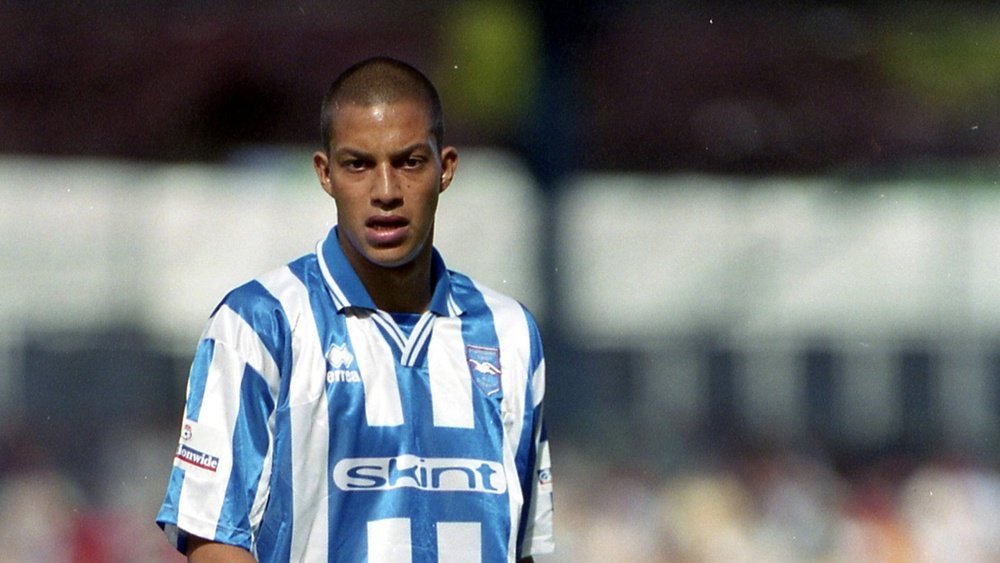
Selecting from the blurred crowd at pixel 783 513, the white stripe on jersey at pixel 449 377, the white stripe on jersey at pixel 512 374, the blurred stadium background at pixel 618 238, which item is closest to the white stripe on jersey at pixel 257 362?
the white stripe on jersey at pixel 449 377

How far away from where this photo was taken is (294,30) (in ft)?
15.3

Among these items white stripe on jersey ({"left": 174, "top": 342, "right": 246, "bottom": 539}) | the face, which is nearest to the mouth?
the face

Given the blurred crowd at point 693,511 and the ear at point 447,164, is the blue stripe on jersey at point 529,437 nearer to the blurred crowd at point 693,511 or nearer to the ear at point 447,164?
the ear at point 447,164

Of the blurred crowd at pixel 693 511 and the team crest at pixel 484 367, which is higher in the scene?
the team crest at pixel 484 367

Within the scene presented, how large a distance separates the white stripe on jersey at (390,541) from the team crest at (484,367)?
23 centimetres

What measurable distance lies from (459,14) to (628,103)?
23.6 inches

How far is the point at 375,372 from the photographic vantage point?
1.94 metres

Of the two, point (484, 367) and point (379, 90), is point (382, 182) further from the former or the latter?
point (484, 367)

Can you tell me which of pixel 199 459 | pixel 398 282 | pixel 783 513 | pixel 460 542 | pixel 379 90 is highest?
pixel 379 90

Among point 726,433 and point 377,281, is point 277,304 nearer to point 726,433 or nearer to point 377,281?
point 377,281

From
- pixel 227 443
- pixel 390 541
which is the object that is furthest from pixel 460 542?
pixel 227 443

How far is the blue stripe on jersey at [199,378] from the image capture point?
185 centimetres

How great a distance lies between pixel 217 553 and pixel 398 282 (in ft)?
1.41

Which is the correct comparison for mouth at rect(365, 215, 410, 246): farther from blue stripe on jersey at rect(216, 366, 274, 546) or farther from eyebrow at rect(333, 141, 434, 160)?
blue stripe on jersey at rect(216, 366, 274, 546)
